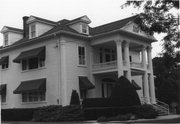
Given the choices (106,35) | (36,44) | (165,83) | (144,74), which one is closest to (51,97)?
(36,44)

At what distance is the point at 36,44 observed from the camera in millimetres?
35594

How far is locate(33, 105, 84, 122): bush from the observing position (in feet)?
93.1

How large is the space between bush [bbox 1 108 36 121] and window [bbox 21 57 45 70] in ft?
18.0

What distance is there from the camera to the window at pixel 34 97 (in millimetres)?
34750

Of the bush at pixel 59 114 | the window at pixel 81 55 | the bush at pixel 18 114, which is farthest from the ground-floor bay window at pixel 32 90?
the window at pixel 81 55

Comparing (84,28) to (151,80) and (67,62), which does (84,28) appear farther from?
(151,80)

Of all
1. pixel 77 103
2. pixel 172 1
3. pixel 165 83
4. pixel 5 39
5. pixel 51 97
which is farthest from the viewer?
pixel 165 83

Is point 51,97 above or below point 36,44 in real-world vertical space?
below

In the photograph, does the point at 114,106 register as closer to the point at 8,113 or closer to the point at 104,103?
the point at 104,103

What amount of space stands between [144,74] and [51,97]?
37.4 feet

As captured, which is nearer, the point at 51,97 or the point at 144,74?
the point at 51,97

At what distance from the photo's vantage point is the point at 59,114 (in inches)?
1133

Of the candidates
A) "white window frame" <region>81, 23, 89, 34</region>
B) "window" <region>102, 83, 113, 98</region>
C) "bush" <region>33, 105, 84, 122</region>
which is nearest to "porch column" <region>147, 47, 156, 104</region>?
"window" <region>102, 83, 113, 98</region>

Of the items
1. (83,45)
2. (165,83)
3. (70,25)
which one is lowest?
(165,83)
